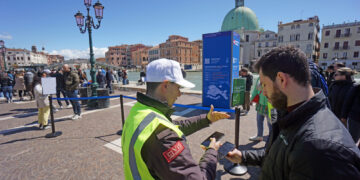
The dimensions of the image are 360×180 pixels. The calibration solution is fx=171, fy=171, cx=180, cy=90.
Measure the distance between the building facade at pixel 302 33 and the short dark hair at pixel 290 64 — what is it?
6625 cm

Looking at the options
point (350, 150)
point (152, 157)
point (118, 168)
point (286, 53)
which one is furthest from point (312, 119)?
point (118, 168)

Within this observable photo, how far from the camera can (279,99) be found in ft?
3.82

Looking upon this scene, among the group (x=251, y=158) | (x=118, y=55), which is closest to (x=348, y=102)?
(x=251, y=158)

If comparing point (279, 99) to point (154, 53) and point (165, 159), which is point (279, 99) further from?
point (154, 53)

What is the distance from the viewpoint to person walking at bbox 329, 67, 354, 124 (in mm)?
3352

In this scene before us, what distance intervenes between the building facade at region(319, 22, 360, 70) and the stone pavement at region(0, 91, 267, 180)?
58296 mm

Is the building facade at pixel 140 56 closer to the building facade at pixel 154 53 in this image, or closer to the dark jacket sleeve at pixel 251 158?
the building facade at pixel 154 53

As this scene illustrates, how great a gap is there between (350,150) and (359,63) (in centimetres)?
6842

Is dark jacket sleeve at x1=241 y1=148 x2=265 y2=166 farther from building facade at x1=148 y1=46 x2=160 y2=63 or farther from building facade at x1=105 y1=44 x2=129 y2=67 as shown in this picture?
building facade at x1=105 y1=44 x2=129 y2=67

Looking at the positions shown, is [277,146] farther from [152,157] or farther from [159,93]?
[159,93]

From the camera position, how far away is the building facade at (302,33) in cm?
5464

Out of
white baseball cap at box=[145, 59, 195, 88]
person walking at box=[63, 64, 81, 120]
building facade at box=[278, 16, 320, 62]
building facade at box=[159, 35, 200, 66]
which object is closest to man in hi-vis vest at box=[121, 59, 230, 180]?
white baseball cap at box=[145, 59, 195, 88]

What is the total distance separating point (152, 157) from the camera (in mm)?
1128

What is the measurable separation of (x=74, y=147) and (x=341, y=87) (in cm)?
612
